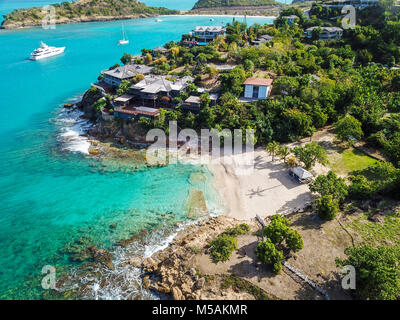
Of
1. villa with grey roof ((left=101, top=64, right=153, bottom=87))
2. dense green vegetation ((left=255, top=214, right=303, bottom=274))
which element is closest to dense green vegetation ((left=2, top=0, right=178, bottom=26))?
villa with grey roof ((left=101, top=64, right=153, bottom=87))

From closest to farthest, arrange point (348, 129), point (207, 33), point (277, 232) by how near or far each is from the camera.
A: point (277, 232) < point (348, 129) < point (207, 33)

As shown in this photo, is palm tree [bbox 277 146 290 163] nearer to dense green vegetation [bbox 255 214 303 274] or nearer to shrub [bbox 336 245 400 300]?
dense green vegetation [bbox 255 214 303 274]

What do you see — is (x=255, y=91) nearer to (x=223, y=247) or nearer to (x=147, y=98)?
(x=147, y=98)

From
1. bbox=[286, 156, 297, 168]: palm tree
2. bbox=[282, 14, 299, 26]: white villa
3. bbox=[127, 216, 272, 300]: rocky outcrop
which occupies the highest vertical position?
bbox=[282, 14, 299, 26]: white villa

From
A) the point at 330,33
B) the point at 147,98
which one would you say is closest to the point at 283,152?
the point at 147,98

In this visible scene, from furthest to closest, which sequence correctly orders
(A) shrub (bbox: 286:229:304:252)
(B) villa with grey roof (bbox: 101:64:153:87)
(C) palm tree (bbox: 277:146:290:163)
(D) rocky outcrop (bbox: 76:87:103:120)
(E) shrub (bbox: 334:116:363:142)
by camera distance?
1. (B) villa with grey roof (bbox: 101:64:153:87)
2. (D) rocky outcrop (bbox: 76:87:103:120)
3. (E) shrub (bbox: 334:116:363:142)
4. (C) palm tree (bbox: 277:146:290:163)
5. (A) shrub (bbox: 286:229:304:252)

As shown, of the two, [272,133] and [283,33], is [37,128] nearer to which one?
[272,133]
